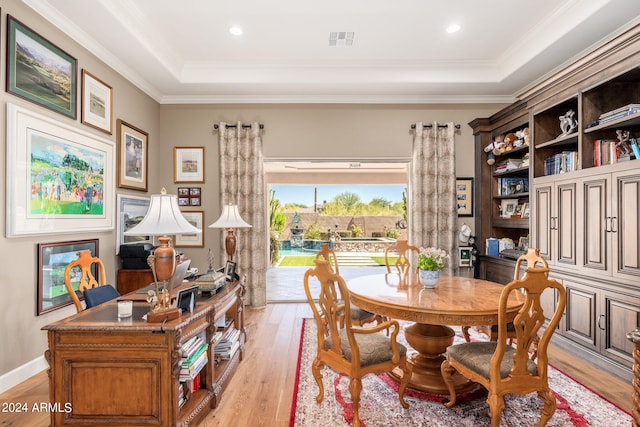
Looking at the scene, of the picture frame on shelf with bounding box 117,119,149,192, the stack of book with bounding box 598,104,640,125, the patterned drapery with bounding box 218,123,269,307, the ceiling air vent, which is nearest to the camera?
the stack of book with bounding box 598,104,640,125

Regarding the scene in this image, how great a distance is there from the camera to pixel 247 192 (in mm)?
4789

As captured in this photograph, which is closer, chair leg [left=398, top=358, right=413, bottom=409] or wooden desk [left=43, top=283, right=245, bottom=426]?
wooden desk [left=43, top=283, right=245, bottom=426]

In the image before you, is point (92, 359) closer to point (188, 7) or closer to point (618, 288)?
point (188, 7)

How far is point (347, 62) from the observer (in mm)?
4230

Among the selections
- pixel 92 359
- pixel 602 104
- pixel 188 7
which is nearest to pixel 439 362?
pixel 92 359

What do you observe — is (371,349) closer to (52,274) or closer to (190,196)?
(52,274)

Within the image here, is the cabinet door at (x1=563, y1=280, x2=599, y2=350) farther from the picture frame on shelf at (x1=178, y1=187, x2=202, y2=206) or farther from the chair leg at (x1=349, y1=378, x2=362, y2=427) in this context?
the picture frame on shelf at (x1=178, y1=187, x2=202, y2=206)

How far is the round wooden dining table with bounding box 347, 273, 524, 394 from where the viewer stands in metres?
2.05

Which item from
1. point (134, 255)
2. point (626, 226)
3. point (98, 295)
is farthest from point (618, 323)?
point (134, 255)

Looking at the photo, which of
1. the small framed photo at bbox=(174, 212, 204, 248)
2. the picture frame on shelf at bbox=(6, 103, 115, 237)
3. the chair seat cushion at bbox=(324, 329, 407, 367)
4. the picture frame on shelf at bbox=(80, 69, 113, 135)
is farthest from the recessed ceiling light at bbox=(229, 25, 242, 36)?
the chair seat cushion at bbox=(324, 329, 407, 367)

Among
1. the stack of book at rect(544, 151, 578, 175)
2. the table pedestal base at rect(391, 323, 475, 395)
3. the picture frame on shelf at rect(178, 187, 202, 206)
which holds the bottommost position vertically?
the table pedestal base at rect(391, 323, 475, 395)

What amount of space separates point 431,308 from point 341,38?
303 centimetres

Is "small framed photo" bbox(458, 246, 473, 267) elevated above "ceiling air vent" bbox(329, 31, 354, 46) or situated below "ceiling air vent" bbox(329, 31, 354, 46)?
below

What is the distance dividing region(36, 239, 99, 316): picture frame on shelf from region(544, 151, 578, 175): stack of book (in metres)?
4.93
